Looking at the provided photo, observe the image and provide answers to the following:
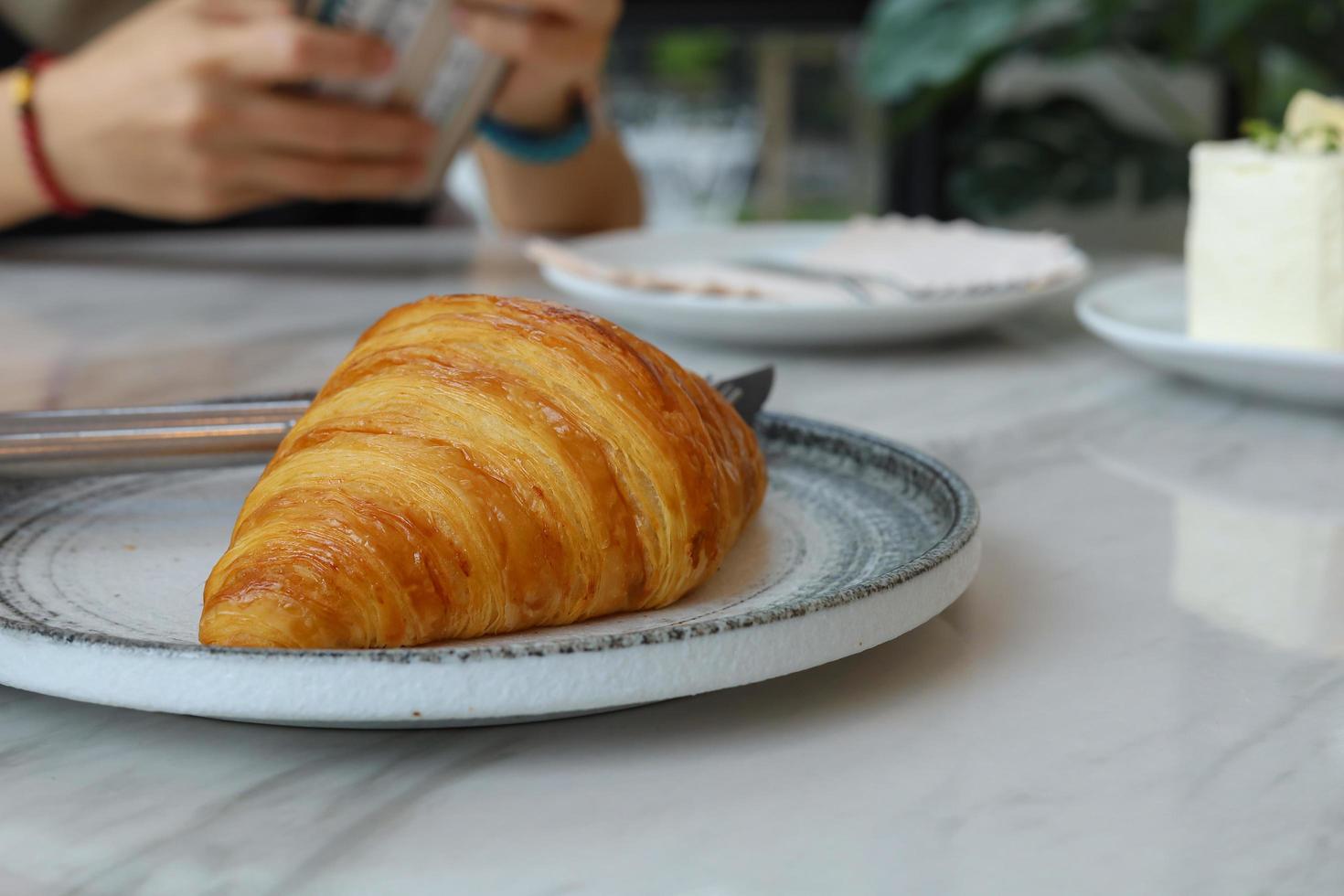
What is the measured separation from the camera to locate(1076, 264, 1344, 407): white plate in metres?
0.69

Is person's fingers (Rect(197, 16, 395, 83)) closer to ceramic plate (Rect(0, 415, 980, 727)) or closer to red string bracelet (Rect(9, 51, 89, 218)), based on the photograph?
red string bracelet (Rect(9, 51, 89, 218))

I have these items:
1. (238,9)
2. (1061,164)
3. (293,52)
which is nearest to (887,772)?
(293,52)

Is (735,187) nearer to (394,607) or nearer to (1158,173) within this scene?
(1158,173)

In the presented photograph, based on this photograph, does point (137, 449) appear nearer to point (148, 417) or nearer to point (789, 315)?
point (148, 417)

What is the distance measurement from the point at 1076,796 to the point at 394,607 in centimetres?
18

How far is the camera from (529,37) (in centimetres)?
133

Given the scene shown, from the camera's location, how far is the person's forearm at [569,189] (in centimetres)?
171

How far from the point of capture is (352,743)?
1.17 ft

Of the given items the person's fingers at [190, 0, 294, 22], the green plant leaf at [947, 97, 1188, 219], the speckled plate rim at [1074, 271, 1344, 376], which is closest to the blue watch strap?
the person's fingers at [190, 0, 294, 22]

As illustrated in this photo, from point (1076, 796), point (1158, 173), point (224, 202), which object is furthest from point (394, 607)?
point (1158, 173)

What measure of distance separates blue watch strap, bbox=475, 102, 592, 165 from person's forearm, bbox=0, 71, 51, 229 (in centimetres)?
48

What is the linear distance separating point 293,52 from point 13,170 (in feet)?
1.30

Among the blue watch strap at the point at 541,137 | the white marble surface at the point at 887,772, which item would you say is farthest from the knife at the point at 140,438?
the blue watch strap at the point at 541,137

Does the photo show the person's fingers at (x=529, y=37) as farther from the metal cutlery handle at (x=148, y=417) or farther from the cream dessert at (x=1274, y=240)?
the metal cutlery handle at (x=148, y=417)
